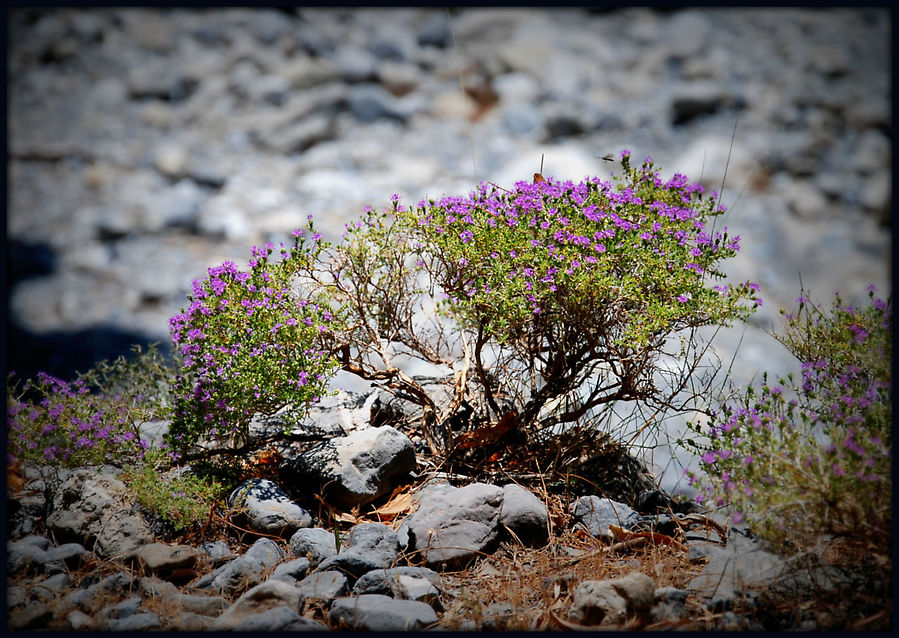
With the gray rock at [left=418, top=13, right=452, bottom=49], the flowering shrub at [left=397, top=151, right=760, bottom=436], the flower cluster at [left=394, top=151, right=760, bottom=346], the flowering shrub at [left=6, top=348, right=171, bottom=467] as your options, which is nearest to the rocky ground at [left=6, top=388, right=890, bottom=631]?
the flowering shrub at [left=6, top=348, right=171, bottom=467]

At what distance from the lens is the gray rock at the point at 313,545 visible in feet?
8.36

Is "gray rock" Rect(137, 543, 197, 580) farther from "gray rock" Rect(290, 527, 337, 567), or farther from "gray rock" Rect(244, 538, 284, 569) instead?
"gray rock" Rect(290, 527, 337, 567)

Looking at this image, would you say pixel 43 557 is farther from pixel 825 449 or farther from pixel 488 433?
pixel 825 449

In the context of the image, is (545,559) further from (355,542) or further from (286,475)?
(286,475)

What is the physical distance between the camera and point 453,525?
8.74 feet

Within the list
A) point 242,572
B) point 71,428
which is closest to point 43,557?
point 71,428

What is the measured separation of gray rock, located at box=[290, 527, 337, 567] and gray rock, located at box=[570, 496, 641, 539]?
1.09m

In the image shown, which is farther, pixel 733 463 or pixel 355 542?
pixel 355 542

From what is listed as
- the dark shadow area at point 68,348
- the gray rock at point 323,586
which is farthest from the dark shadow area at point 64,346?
the gray rock at point 323,586

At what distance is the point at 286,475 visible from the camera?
10.2 ft

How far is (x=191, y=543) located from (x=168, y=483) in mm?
308

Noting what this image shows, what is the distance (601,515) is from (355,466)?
3.68ft

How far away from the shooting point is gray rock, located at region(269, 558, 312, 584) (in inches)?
94.3

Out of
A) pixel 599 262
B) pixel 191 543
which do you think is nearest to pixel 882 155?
pixel 599 262
